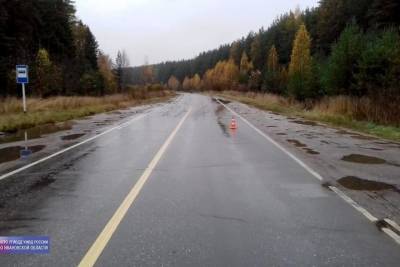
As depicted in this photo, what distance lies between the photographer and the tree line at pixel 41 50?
45.8m

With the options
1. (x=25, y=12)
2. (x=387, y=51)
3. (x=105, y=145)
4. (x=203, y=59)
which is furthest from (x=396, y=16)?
(x=203, y=59)

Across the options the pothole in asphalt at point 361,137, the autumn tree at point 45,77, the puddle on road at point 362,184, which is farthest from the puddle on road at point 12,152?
the autumn tree at point 45,77

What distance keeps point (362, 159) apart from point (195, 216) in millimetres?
6373

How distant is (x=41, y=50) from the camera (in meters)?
53.6

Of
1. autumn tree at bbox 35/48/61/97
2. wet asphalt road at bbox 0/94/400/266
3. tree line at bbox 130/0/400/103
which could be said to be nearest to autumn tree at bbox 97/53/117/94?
autumn tree at bbox 35/48/61/97

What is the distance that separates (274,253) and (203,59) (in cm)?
19600

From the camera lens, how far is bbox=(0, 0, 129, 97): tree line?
45812 mm

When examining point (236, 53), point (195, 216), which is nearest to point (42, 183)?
point (195, 216)

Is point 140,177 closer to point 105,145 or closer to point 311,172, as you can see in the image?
point 311,172

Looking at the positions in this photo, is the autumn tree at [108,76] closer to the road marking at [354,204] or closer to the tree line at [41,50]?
the tree line at [41,50]

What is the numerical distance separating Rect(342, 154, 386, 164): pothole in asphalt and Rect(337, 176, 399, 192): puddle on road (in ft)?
7.00

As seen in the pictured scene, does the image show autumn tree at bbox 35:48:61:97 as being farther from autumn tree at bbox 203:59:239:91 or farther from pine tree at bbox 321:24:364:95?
autumn tree at bbox 203:59:239:91

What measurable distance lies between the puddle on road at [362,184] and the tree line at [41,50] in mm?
36557

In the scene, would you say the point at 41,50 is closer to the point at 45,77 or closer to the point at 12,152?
the point at 45,77
